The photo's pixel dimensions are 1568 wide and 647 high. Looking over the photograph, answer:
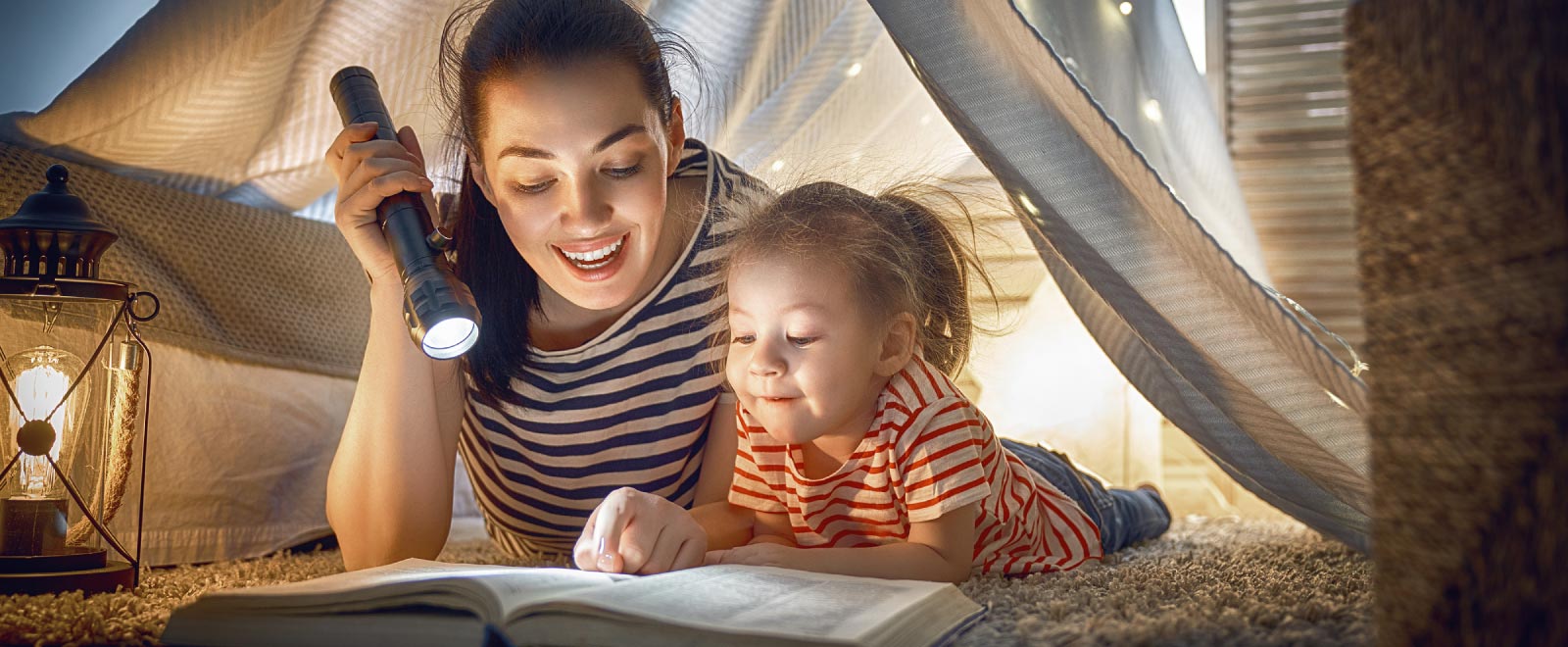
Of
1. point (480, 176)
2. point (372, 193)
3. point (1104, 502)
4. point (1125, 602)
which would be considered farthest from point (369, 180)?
point (1104, 502)

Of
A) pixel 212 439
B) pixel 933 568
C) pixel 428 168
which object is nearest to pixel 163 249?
pixel 212 439

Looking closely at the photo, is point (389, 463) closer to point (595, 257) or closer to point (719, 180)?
point (595, 257)

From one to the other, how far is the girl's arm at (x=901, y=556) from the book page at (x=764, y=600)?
8cm

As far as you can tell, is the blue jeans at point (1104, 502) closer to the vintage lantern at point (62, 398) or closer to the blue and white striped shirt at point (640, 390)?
the blue and white striped shirt at point (640, 390)

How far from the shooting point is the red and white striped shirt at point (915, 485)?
1.05 m

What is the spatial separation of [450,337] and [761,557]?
32cm

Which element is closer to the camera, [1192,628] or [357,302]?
[1192,628]

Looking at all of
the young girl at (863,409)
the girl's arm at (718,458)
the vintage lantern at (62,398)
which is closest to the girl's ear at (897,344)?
the young girl at (863,409)

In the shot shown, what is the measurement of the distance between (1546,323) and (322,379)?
1455 millimetres

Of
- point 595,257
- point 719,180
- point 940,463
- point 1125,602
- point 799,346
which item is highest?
point 719,180

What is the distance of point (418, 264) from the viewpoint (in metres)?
1.01

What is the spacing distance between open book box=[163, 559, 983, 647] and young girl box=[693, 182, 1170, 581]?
0.21 meters

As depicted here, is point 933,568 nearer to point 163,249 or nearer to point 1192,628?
point 1192,628

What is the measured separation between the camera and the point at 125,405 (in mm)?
1199
